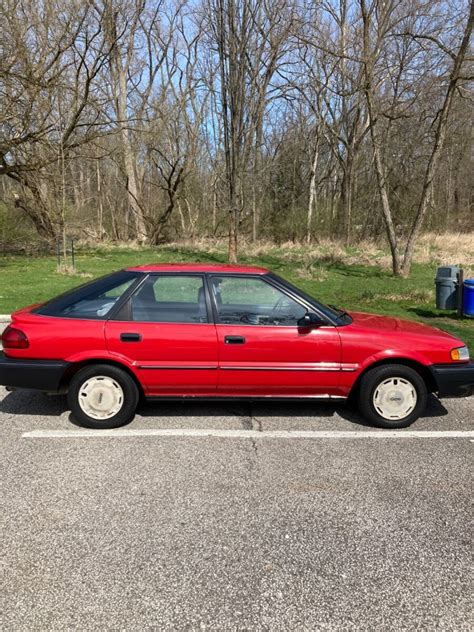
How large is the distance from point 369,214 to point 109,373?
28016 millimetres

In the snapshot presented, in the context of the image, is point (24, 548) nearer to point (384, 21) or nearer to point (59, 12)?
point (384, 21)

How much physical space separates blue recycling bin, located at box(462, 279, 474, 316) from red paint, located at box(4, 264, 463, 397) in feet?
17.9

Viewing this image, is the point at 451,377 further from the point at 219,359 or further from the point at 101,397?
the point at 101,397

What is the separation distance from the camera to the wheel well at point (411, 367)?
441 centimetres

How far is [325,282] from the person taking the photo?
14516 mm

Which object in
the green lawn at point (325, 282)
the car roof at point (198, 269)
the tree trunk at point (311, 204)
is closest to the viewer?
the car roof at point (198, 269)

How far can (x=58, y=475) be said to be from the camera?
3.53 m

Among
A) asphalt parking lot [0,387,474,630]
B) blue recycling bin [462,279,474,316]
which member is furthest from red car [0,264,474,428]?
blue recycling bin [462,279,474,316]

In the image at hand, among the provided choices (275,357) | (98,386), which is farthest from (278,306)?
(98,386)

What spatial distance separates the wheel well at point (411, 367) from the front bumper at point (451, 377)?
0.21ft

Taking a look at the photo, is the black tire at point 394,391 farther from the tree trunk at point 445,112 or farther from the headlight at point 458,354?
the tree trunk at point 445,112

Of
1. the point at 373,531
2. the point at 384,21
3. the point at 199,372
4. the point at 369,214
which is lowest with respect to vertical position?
the point at 373,531

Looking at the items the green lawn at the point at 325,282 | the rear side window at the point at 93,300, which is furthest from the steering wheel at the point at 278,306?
the green lawn at the point at 325,282

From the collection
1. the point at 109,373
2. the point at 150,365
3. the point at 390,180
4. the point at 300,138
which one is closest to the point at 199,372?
the point at 150,365
